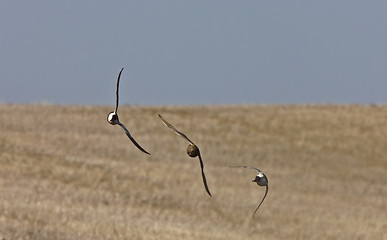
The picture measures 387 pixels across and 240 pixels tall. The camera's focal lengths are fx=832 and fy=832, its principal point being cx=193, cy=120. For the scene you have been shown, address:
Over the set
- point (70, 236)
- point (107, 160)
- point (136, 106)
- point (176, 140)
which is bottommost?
point (70, 236)

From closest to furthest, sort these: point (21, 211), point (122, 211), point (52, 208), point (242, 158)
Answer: point (21, 211) < point (52, 208) < point (122, 211) < point (242, 158)

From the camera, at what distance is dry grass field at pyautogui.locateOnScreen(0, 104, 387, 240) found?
17.4 meters

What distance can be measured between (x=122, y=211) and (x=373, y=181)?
17.0 metres

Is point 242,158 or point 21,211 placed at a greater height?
point 242,158

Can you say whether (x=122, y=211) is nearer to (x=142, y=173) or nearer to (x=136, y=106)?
(x=142, y=173)

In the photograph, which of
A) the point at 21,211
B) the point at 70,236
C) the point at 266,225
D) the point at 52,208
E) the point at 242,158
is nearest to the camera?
the point at 70,236

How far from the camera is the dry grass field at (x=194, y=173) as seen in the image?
17406 mm

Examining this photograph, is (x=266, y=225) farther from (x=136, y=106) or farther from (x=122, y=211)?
(x=136, y=106)

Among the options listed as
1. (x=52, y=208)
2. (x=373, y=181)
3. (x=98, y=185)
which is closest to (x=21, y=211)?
(x=52, y=208)

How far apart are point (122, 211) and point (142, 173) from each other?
7791 millimetres

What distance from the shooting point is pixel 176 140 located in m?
34.1

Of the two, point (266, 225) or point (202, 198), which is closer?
point (266, 225)

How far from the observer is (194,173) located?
2916 cm

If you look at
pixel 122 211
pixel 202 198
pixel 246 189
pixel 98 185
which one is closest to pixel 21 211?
pixel 122 211
